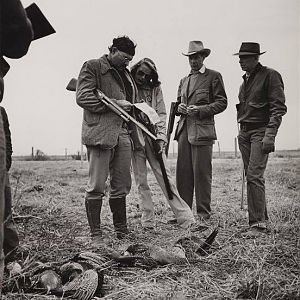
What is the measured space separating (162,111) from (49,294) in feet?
11.0

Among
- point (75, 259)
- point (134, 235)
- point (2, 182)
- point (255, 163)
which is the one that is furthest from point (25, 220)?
point (2, 182)

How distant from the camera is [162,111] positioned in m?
5.70

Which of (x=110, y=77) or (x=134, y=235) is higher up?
(x=110, y=77)

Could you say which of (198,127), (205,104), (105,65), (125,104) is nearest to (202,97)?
(205,104)

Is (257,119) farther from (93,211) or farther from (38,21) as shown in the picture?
(38,21)

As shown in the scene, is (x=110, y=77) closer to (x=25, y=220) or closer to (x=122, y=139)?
(x=122, y=139)

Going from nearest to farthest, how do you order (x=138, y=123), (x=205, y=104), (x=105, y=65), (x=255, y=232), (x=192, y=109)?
(x=105, y=65) → (x=255, y=232) → (x=138, y=123) → (x=192, y=109) → (x=205, y=104)

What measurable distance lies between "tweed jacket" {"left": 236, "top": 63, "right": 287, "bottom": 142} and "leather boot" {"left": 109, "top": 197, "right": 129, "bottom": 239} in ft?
5.93

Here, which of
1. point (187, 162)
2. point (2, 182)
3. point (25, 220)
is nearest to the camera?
point (2, 182)

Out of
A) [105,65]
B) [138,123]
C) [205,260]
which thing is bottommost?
[205,260]

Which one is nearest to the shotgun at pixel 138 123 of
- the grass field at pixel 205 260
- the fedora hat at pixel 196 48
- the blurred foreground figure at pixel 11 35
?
the grass field at pixel 205 260

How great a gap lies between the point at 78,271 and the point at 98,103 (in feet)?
6.61

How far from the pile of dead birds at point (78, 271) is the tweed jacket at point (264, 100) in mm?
A: 2146

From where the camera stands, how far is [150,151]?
5.44m
